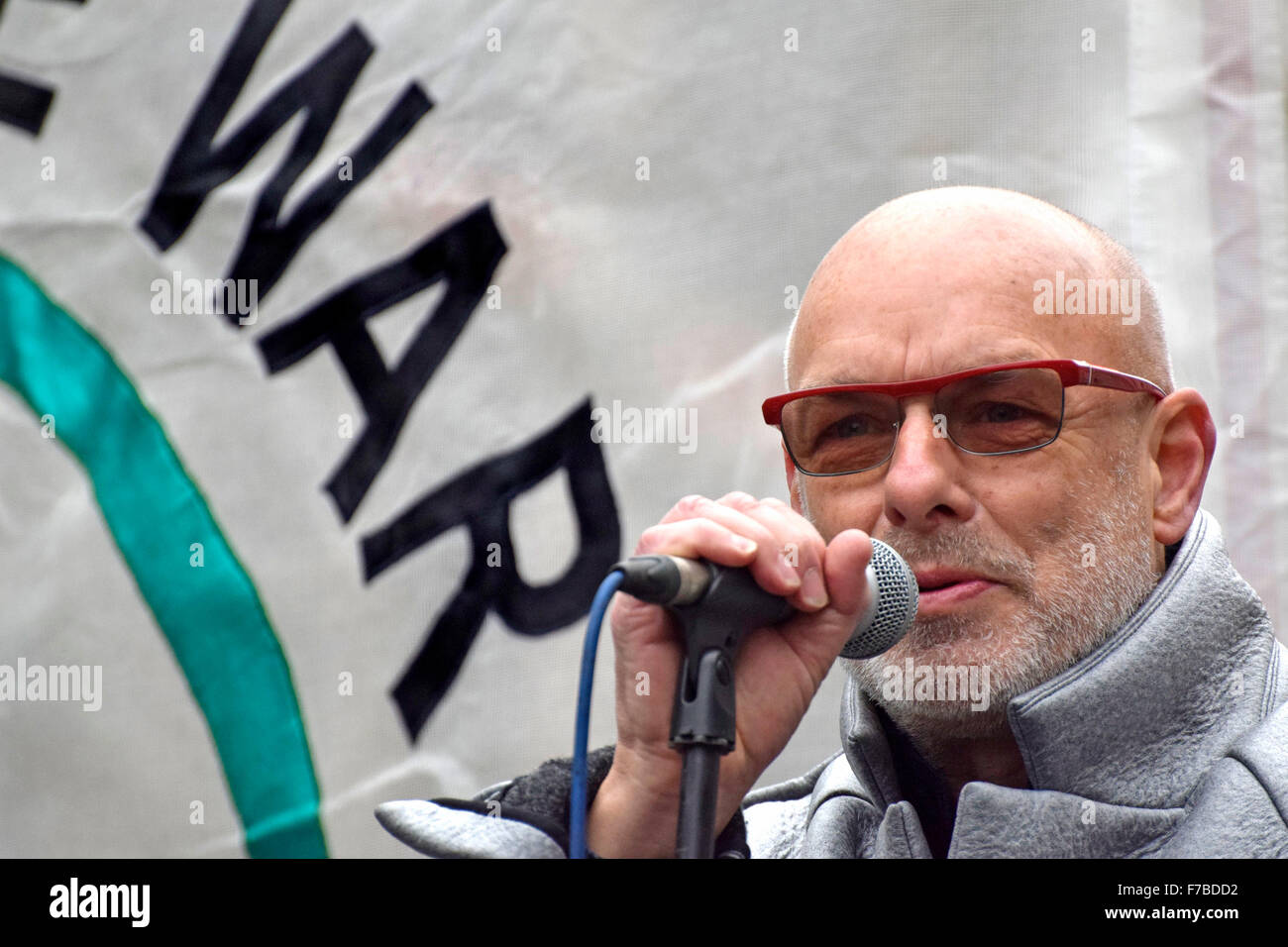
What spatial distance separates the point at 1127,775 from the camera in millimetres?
1612

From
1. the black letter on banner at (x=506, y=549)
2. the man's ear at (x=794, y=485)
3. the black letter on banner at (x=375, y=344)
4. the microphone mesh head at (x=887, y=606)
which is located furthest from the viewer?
the black letter on banner at (x=375, y=344)

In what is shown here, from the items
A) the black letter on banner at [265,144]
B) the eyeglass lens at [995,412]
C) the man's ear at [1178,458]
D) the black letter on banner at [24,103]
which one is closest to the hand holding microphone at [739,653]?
the eyeglass lens at [995,412]

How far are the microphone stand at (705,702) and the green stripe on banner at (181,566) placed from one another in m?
1.76

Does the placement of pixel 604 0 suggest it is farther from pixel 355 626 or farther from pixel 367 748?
pixel 367 748

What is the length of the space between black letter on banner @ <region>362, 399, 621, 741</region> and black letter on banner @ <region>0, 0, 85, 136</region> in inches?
57.8

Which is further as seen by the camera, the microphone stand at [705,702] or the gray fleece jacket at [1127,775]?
the gray fleece jacket at [1127,775]

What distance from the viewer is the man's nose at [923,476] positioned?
1692 millimetres

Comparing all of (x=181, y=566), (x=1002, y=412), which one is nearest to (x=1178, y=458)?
(x=1002, y=412)

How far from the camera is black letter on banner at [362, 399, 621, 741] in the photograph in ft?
8.85

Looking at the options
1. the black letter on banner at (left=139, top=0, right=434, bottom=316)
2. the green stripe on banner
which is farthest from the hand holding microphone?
the black letter on banner at (left=139, top=0, right=434, bottom=316)

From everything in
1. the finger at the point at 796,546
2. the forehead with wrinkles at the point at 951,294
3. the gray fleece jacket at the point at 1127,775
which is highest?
the forehead with wrinkles at the point at 951,294

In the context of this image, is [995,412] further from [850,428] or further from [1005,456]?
[850,428]

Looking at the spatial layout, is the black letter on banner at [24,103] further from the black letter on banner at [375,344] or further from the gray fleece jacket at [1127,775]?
the gray fleece jacket at [1127,775]
